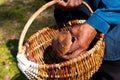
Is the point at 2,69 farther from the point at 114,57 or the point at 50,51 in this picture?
the point at 114,57

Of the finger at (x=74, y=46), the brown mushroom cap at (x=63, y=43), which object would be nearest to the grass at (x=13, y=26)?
the brown mushroom cap at (x=63, y=43)

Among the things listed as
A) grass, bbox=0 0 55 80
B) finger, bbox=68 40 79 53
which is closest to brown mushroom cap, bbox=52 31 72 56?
finger, bbox=68 40 79 53

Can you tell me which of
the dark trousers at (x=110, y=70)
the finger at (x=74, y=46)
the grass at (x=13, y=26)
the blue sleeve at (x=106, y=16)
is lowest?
the grass at (x=13, y=26)

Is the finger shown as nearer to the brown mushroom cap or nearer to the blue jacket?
the brown mushroom cap

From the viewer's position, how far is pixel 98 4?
230cm

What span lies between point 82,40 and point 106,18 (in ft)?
0.66

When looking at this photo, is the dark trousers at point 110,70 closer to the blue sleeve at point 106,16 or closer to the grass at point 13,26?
the blue sleeve at point 106,16

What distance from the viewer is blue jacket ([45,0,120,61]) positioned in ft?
7.07

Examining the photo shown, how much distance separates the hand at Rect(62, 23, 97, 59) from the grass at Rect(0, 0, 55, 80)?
1.35 meters

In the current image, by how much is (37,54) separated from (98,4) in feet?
2.05

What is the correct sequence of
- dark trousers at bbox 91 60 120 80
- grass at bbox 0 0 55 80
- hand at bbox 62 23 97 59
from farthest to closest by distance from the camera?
grass at bbox 0 0 55 80 → dark trousers at bbox 91 60 120 80 → hand at bbox 62 23 97 59

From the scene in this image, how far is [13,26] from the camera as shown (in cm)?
442

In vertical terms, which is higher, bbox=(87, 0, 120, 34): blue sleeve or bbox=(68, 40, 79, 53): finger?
bbox=(87, 0, 120, 34): blue sleeve

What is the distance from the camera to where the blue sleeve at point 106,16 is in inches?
84.4
